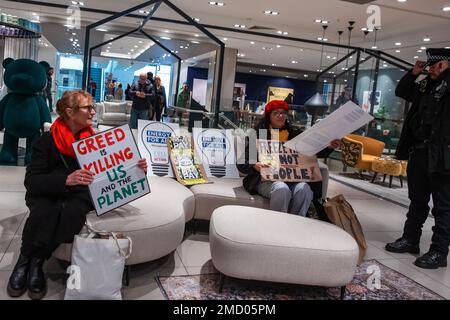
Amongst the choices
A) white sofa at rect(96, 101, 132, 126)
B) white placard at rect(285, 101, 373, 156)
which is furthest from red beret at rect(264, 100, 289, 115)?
white sofa at rect(96, 101, 132, 126)

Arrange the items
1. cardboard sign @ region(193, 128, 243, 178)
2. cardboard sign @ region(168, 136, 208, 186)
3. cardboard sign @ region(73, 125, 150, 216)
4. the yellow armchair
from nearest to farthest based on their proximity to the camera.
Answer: cardboard sign @ region(73, 125, 150, 216)
cardboard sign @ region(168, 136, 208, 186)
cardboard sign @ region(193, 128, 243, 178)
the yellow armchair

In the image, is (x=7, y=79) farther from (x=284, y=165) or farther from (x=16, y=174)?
(x=284, y=165)

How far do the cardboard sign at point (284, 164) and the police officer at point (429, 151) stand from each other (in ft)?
2.49

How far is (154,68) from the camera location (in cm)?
1656

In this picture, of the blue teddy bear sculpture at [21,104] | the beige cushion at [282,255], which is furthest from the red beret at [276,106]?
the blue teddy bear sculpture at [21,104]

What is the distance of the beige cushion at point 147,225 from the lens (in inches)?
86.4

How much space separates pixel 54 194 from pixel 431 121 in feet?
8.23

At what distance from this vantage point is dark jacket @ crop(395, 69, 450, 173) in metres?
2.84

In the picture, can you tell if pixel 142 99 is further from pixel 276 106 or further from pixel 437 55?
pixel 437 55

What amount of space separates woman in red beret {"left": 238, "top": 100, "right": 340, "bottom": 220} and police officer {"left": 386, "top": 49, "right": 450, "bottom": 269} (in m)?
0.66

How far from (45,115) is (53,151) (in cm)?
313

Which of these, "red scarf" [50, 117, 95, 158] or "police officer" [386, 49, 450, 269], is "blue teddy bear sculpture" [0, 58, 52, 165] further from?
"police officer" [386, 49, 450, 269]

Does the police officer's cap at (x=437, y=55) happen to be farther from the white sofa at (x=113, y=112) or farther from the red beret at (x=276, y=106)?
the white sofa at (x=113, y=112)
